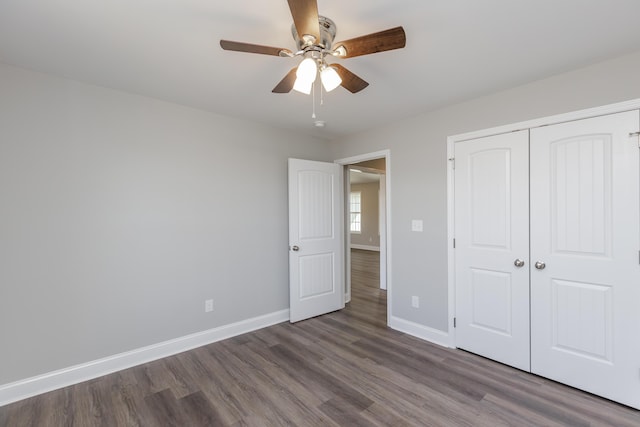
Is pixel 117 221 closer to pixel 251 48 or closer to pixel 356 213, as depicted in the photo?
pixel 251 48

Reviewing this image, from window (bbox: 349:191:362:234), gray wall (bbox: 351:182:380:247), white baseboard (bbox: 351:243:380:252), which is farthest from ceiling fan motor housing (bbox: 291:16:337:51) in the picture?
window (bbox: 349:191:362:234)

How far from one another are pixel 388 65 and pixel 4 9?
2.26m

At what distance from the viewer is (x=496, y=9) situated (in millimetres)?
1545

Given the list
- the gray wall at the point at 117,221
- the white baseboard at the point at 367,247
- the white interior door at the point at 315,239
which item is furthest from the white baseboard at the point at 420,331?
the white baseboard at the point at 367,247

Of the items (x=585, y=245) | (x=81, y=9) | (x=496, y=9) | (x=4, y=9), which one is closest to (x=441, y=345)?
(x=585, y=245)

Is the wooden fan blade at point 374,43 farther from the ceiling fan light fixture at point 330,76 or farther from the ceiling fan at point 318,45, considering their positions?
the ceiling fan light fixture at point 330,76

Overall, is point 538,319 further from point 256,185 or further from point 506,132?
point 256,185

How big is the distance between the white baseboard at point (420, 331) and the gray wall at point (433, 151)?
2.1 inches

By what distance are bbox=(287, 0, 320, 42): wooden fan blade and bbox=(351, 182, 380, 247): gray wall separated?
Result: 8.43 meters

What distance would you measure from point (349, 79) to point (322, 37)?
30 centimetres

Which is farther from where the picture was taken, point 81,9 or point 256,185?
point 256,185

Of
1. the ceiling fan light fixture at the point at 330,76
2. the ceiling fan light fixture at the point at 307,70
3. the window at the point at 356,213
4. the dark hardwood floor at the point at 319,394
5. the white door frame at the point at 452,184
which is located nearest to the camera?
the ceiling fan light fixture at the point at 307,70

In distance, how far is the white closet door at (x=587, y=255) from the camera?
2.01 metres

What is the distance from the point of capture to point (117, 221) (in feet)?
8.39
